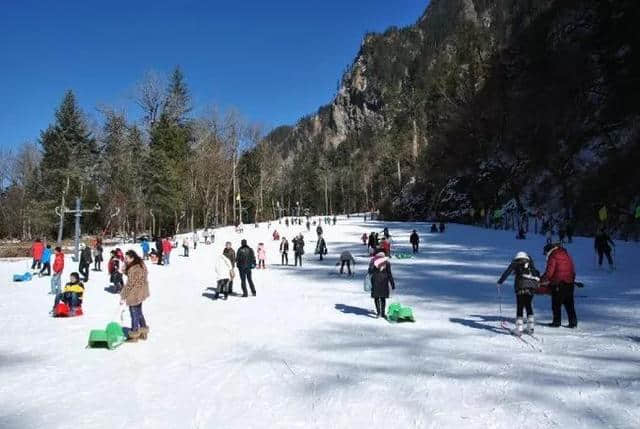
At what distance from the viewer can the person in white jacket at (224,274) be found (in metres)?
16.0

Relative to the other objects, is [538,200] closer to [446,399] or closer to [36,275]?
[36,275]

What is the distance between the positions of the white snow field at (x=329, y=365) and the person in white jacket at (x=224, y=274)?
47 cm

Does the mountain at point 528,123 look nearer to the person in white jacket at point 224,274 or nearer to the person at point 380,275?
the person at point 380,275

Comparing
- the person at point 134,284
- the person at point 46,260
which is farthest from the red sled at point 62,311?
the person at point 46,260

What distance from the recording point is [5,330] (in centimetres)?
1195

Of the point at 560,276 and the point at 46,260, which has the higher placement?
the point at 560,276

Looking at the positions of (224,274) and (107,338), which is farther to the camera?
(224,274)

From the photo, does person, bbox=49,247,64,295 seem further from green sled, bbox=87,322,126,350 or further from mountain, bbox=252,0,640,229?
mountain, bbox=252,0,640,229

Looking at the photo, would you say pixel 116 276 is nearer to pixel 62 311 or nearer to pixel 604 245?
pixel 62 311

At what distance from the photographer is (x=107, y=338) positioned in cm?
973

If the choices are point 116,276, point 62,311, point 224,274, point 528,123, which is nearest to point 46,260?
point 116,276

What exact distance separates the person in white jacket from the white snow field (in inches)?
18.4

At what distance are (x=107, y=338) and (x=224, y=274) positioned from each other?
20.8 ft

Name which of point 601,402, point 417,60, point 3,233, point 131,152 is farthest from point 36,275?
point 417,60
